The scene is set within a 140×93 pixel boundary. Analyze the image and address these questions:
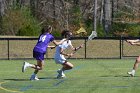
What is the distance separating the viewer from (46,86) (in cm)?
1503

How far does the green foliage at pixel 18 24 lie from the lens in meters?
44.7

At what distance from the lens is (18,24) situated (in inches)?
1823

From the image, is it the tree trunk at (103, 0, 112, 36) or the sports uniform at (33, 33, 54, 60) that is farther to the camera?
the tree trunk at (103, 0, 112, 36)

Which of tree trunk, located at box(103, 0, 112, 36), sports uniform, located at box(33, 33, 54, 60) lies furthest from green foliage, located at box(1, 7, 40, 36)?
sports uniform, located at box(33, 33, 54, 60)

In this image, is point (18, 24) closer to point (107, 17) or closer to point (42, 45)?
point (107, 17)

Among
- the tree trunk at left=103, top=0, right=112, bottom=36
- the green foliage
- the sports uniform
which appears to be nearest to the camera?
the sports uniform

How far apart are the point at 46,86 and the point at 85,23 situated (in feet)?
139

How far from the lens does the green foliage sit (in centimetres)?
4465

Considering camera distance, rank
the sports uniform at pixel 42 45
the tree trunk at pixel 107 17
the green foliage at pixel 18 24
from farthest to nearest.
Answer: the tree trunk at pixel 107 17
the green foliage at pixel 18 24
the sports uniform at pixel 42 45

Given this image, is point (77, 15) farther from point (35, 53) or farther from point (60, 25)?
point (35, 53)

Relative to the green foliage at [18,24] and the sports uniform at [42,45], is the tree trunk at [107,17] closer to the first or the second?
the green foliage at [18,24]

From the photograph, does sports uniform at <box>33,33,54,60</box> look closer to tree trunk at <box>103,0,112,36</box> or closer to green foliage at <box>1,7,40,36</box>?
green foliage at <box>1,7,40,36</box>

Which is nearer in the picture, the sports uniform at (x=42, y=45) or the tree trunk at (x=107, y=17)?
the sports uniform at (x=42, y=45)

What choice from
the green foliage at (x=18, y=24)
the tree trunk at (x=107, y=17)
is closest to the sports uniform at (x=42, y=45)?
the green foliage at (x=18, y=24)
